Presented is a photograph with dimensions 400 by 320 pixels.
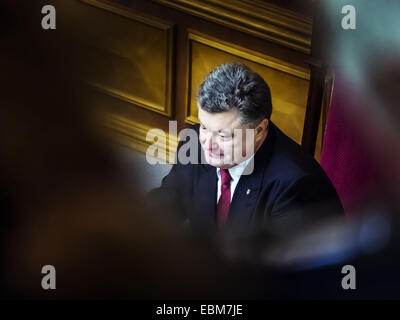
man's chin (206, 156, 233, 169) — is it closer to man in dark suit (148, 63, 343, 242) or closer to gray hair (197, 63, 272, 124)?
man in dark suit (148, 63, 343, 242)

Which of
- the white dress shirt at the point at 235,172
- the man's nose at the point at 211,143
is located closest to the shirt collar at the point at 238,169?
the white dress shirt at the point at 235,172

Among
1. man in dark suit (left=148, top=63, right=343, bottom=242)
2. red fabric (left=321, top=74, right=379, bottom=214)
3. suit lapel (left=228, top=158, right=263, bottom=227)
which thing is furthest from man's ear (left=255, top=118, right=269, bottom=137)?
red fabric (left=321, top=74, right=379, bottom=214)

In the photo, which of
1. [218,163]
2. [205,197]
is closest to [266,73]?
[218,163]

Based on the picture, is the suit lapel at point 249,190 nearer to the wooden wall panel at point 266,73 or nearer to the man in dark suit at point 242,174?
the man in dark suit at point 242,174

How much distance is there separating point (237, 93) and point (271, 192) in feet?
1.08

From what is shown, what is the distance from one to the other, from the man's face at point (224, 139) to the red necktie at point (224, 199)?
4 centimetres

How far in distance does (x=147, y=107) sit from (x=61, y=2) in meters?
0.40

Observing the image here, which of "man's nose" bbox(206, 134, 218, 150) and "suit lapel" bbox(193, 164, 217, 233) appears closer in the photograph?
"man's nose" bbox(206, 134, 218, 150)

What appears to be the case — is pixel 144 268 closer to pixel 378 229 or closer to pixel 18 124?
pixel 18 124

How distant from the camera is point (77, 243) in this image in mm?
2084

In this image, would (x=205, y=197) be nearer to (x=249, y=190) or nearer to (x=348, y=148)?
(x=249, y=190)

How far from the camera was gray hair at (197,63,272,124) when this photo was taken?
1812 millimetres

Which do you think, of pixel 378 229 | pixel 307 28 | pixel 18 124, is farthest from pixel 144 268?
pixel 307 28

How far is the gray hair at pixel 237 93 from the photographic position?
5.94ft
